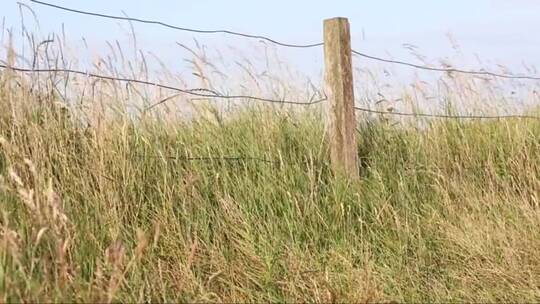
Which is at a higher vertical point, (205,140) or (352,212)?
(205,140)

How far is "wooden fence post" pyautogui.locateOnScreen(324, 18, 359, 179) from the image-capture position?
4.02 m

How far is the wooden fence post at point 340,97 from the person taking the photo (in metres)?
4.02

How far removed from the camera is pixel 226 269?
3041mm

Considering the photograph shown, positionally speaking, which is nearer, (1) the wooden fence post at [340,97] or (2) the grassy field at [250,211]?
(2) the grassy field at [250,211]

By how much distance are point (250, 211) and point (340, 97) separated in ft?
3.24

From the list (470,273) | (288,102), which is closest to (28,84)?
(288,102)

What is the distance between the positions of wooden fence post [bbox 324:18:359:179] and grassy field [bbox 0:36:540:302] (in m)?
0.11

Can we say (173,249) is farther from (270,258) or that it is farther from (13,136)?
(13,136)

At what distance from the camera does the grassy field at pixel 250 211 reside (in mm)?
2787

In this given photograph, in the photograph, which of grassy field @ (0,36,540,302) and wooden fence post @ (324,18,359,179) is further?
wooden fence post @ (324,18,359,179)

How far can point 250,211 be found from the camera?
11.6ft

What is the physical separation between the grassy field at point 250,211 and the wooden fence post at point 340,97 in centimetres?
11

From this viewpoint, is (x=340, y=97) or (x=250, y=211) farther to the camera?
(x=340, y=97)

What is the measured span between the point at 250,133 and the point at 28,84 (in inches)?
53.2
